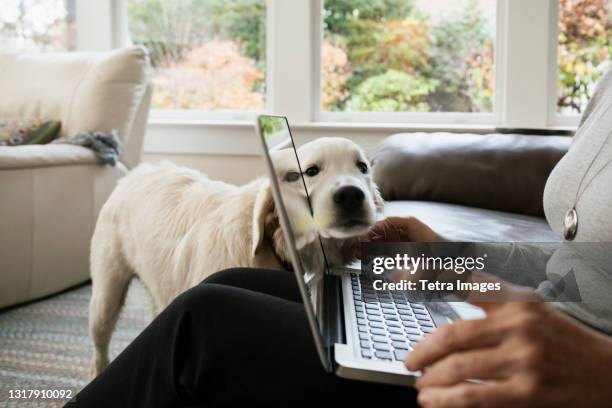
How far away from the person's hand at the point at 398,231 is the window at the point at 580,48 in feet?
7.23

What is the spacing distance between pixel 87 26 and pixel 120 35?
183 mm

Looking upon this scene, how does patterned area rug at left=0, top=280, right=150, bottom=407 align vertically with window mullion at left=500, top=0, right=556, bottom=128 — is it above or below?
below

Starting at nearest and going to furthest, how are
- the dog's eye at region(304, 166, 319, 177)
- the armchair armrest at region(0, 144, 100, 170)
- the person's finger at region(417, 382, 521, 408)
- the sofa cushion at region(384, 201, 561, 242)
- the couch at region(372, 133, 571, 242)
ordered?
the person's finger at region(417, 382, 521, 408)
the dog's eye at region(304, 166, 319, 177)
the sofa cushion at region(384, 201, 561, 242)
the couch at region(372, 133, 571, 242)
the armchair armrest at region(0, 144, 100, 170)

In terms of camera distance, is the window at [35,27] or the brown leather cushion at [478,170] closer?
the brown leather cushion at [478,170]

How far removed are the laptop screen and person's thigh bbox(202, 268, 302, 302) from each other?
5.9 inches

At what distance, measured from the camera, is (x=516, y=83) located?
8.44 ft

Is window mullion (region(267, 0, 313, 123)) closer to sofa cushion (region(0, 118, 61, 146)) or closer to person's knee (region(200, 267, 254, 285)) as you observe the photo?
sofa cushion (region(0, 118, 61, 146))

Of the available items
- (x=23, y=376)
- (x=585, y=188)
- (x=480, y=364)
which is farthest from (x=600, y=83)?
(x=23, y=376)

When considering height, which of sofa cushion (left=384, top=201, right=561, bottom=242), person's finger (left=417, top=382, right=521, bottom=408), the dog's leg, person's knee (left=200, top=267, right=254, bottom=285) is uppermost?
person's finger (left=417, top=382, right=521, bottom=408)

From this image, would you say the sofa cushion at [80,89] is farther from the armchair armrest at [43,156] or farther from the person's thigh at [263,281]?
the person's thigh at [263,281]

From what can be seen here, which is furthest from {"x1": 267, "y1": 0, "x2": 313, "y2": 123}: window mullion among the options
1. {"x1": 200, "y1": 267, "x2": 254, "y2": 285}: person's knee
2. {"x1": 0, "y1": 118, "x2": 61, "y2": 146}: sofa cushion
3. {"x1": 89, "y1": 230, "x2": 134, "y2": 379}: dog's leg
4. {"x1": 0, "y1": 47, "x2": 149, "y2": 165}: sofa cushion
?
{"x1": 200, "y1": 267, "x2": 254, "y2": 285}: person's knee

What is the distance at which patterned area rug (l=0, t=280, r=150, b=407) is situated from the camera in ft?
4.77

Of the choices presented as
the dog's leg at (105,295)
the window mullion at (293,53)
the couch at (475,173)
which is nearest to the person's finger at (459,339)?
the couch at (475,173)

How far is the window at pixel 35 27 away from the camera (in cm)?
332
